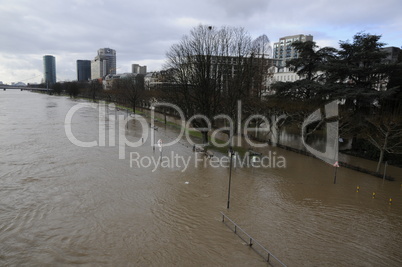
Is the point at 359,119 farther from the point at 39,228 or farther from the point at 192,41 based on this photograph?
the point at 39,228

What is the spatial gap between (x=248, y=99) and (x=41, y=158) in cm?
2342

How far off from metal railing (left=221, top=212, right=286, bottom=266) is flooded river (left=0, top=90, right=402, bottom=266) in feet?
0.82

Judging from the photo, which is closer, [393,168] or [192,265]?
[192,265]

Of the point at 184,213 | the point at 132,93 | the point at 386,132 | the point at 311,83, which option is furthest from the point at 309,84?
the point at 132,93

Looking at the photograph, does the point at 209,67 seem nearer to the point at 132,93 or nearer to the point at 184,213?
the point at 184,213

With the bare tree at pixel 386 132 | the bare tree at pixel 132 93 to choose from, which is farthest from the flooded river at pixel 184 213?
the bare tree at pixel 132 93

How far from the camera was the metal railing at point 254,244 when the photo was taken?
1002 centimetres

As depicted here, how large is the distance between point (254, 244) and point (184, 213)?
4.20m

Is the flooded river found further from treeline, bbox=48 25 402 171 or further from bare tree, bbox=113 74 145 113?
bare tree, bbox=113 74 145 113

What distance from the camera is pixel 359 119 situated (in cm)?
2517

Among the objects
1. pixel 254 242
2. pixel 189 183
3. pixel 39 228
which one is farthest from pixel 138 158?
pixel 254 242

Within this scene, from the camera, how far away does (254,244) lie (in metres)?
11.2

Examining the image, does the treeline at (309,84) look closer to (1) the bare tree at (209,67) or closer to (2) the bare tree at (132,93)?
(1) the bare tree at (209,67)

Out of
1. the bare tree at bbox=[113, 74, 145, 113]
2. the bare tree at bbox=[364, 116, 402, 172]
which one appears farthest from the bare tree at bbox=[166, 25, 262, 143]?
the bare tree at bbox=[113, 74, 145, 113]
